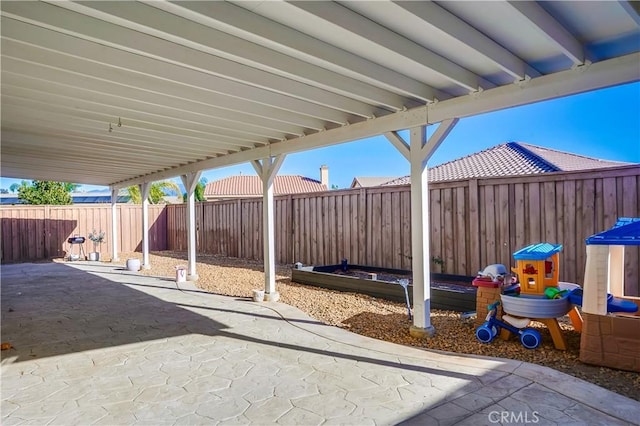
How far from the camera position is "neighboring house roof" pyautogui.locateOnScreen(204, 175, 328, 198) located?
2514 cm

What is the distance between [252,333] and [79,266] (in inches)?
360

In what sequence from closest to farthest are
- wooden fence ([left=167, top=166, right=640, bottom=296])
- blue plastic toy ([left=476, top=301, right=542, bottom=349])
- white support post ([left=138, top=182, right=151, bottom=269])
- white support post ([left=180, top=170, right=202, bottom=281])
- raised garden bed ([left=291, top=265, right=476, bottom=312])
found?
blue plastic toy ([left=476, top=301, right=542, bottom=349]) < wooden fence ([left=167, top=166, right=640, bottom=296]) < raised garden bed ([left=291, top=265, right=476, bottom=312]) < white support post ([left=180, top=170, right=202, bottom=281]) < white support post ([left=138, top=182, right=151, bottom=269])

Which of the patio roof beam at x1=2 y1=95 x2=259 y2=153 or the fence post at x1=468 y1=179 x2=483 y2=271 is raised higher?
the patio roof beam at x1=2 y1=95 x2=259 y2=153

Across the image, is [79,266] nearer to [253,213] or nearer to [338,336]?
[253,213]

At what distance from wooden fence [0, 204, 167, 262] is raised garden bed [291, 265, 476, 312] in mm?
9850

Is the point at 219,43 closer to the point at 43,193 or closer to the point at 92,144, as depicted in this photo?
the point at 92,144

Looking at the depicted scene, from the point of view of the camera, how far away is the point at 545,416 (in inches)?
99.8

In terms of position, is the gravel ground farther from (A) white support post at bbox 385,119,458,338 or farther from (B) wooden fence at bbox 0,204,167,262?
(B) wooden fence at bbox 0,204,167,262

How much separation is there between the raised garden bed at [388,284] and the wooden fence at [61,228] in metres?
9.85

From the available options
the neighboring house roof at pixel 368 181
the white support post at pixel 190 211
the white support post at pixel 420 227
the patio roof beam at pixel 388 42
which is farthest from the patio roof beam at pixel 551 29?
the neighboring house roof at pixel 368 181

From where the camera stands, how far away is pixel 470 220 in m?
6.25

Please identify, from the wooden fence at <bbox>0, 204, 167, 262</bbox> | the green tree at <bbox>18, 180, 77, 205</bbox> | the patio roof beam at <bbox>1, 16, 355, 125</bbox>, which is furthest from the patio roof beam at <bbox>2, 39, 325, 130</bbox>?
the green tree at <bbox>18, 180, 77, 205</bbox>

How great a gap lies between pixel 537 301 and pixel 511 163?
7.46 metres

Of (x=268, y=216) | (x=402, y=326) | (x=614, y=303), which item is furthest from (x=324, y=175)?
(x=614, y=303)
